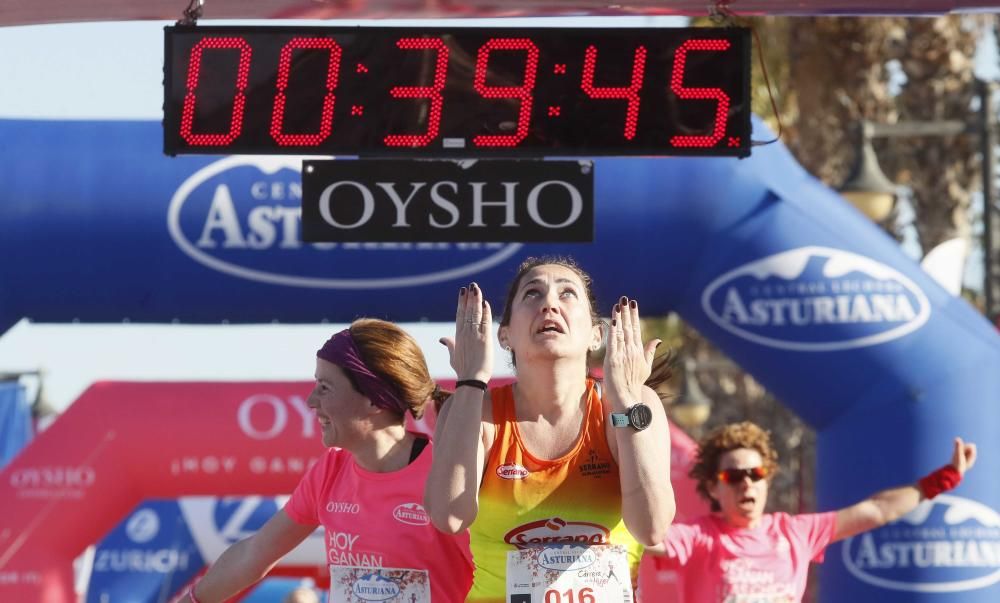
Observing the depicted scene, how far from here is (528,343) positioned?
409 centimetres

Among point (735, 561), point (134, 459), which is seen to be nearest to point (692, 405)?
point (134, 459)

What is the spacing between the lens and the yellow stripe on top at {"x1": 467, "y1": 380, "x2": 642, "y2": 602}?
4.03 m

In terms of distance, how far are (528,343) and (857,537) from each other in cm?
400

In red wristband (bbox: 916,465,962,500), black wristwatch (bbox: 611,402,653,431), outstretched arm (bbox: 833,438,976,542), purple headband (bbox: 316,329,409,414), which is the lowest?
outstretched arm (bbox: 833,438,976,542)

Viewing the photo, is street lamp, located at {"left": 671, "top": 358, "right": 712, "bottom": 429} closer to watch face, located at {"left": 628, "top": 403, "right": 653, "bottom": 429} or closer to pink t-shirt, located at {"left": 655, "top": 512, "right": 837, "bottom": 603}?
pink t-shirt, located at {"left": 655, "top": 512, "right": 837, "bottom": 603}

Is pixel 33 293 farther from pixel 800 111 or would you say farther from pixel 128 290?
pixel 800 111

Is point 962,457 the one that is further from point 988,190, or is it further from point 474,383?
point 988,190

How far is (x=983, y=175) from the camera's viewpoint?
1276 centimetres

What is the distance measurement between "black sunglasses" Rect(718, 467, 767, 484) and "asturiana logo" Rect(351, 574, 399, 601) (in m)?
2.08

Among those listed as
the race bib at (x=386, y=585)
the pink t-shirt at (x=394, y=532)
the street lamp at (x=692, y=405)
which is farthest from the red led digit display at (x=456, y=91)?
the street lamp at (x=692, y=405)

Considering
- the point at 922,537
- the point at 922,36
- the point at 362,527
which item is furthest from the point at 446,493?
the point at 922,36

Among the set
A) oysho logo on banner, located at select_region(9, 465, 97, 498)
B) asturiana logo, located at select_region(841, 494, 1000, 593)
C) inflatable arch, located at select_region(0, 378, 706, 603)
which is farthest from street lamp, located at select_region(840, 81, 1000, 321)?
oysho logo on banner, located at select_region(9, 465, 97, 498)

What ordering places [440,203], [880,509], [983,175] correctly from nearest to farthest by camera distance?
[440,203], [880,509], [983,175]

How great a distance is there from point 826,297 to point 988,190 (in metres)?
5.75
